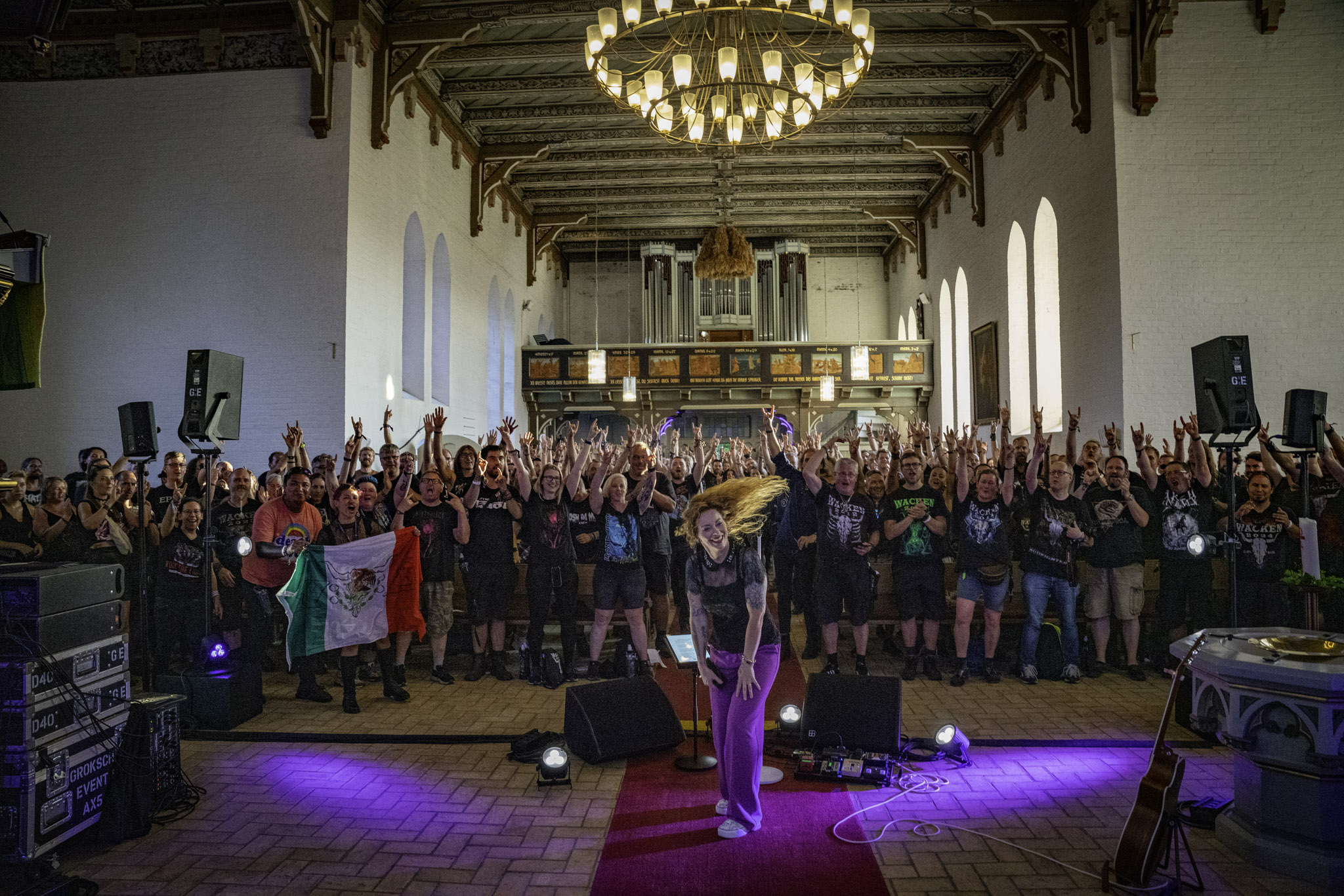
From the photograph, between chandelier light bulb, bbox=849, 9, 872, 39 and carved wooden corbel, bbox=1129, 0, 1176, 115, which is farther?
carved wooden corbel, bbox=1129, 0, 1176, 115

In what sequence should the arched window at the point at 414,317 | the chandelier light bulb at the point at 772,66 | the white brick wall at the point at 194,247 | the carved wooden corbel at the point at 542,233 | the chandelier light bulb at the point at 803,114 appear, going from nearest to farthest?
the chandelier light bulb at the point at 772,66 < the chandelier light bulb at the point at 803,114 < the white brick wall at the point at 194,247 < the arched window at the point at 414,317 < the carved wooden corbel at the point at 542,233

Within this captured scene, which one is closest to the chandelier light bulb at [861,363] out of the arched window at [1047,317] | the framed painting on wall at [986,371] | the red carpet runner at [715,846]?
the framed painting on wall at [986,371]

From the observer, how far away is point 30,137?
10234 millimetres

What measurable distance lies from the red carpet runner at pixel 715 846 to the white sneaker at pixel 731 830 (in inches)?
0.9

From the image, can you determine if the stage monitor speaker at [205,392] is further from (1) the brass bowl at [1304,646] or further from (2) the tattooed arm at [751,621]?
(1) the brass bowl at [1304,646]

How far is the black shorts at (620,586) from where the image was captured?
239 inches

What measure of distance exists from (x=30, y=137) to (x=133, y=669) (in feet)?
25.9

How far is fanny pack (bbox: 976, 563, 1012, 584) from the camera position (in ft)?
19.7

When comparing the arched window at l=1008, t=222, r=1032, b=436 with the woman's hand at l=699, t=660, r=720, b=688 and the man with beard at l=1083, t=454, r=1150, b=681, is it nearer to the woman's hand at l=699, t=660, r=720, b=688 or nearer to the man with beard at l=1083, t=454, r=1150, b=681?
the man with beard at l=1083, t=454, r=1150, b=681

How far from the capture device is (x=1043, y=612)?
6.05 metres

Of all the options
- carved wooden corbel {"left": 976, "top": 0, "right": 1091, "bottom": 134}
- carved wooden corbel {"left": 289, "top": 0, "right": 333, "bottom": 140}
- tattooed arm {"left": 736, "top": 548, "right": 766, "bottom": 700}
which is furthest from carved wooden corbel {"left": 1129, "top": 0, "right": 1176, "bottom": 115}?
carved wooden corbel {"left": 289, "top": 0, "right": 333, "bottom": 140}

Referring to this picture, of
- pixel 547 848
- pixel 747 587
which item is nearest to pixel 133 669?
pixel 547 848

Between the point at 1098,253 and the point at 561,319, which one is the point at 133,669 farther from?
the point at 561,319

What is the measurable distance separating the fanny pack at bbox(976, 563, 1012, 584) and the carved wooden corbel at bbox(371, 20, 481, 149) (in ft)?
28.7
